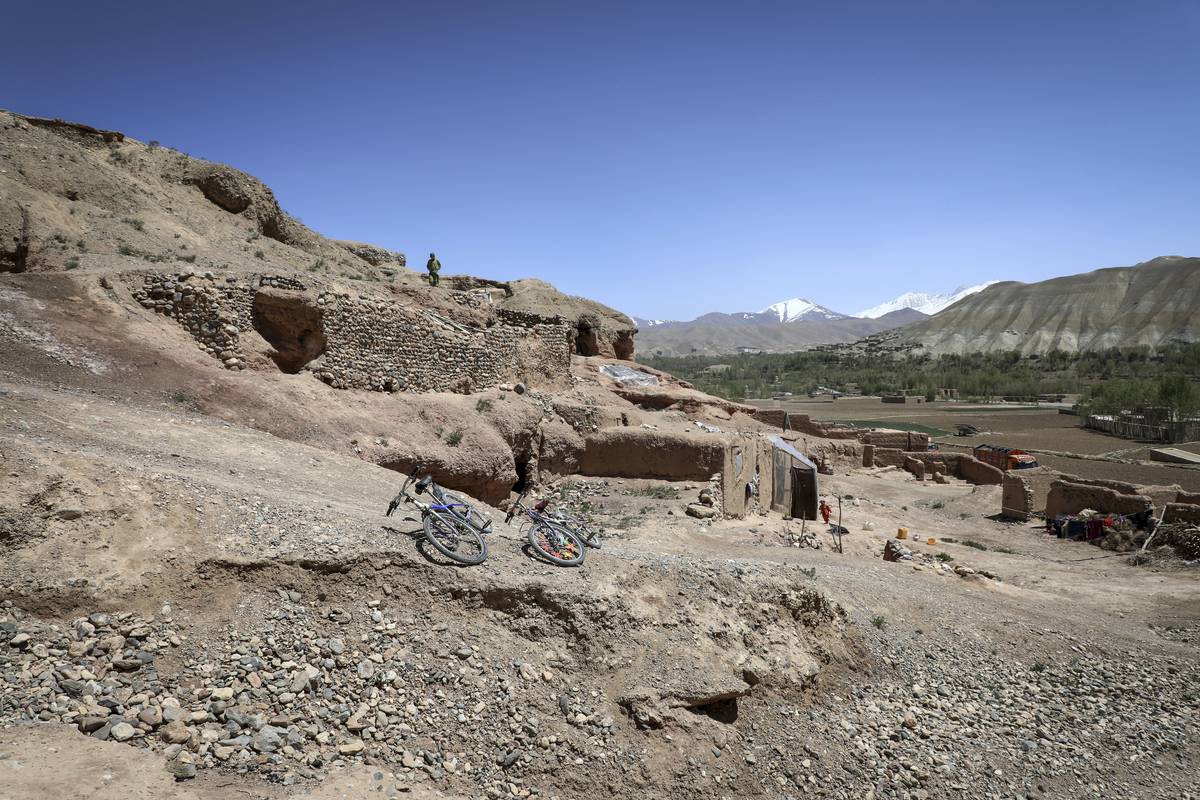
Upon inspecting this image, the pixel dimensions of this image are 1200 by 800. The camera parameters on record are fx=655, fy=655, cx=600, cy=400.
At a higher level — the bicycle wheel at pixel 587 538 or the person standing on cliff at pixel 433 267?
the person standing on cliff at pixel 433 267

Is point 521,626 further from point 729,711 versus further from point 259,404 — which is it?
point 259,404

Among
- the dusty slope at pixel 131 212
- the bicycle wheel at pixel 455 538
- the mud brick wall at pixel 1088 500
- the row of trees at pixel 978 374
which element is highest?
the dusty slope at pixel 131 212

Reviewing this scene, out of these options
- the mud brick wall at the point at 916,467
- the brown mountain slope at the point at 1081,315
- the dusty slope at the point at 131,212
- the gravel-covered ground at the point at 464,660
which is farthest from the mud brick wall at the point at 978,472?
the brown mountain slope at the point at 1081,315

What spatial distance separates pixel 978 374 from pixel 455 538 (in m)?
82.2

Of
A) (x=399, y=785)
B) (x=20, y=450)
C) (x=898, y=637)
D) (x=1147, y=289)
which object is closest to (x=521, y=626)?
(x=399, y=785)

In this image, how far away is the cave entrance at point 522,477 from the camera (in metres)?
16.1

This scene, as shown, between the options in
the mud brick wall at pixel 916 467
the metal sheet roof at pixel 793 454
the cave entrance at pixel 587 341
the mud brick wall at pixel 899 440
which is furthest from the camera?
the mud brick wall at pixel 899 440

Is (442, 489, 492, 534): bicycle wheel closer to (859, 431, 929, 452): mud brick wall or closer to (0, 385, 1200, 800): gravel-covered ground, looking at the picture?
(0, 385, 1200, 800): gravel-covered ground

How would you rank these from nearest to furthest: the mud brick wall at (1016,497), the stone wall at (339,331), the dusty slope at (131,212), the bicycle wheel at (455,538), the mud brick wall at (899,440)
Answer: the bicycle wheel at (455,538) < the stone wall at (339,331) < the dusty slope at (131,212) < the mud brick wall at (1016,497) < the mud brick wall at (899,440)

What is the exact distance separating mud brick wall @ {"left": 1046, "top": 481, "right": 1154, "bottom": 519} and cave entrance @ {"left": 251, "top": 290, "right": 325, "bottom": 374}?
65.7 ft

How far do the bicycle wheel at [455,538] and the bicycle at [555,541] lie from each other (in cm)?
68

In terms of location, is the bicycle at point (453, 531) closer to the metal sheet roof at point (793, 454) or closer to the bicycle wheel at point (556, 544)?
the bicycle wheel at point (556, 544)

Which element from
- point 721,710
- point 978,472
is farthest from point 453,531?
point 978,472

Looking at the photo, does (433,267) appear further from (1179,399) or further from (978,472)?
(1179,399)
